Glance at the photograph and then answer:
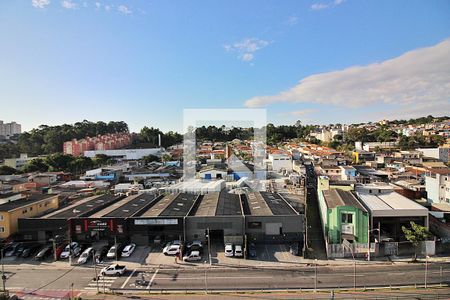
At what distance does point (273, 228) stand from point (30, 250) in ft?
32.1

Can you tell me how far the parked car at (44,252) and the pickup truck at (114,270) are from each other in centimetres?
312

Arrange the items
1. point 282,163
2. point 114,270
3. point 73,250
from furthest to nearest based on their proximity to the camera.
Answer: point 282,163, point 73,250, point 114,270

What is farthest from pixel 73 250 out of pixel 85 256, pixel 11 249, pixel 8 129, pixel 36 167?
pixel 8 129

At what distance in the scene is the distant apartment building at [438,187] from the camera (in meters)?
16.3

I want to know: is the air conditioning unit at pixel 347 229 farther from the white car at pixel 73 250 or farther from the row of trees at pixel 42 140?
the row of trees at pixel 42 140

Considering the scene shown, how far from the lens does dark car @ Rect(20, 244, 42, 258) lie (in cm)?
1189

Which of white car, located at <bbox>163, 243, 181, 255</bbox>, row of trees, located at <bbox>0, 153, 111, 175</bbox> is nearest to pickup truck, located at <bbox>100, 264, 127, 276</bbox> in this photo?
white car, located at <bbox>163, 243, 181, 255</bbox>

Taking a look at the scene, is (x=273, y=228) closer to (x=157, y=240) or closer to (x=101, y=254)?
(x=157, y=240)

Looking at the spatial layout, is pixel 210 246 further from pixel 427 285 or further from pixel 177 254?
pixel 427 285

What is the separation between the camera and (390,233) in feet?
43.4

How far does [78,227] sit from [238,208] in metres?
6.92

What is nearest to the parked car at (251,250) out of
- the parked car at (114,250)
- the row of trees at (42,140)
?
the parked car at (114,250)

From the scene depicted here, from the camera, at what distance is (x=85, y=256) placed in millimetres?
11297

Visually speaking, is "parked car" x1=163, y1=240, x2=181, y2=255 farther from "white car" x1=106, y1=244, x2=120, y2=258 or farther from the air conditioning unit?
the air conditioning unit
